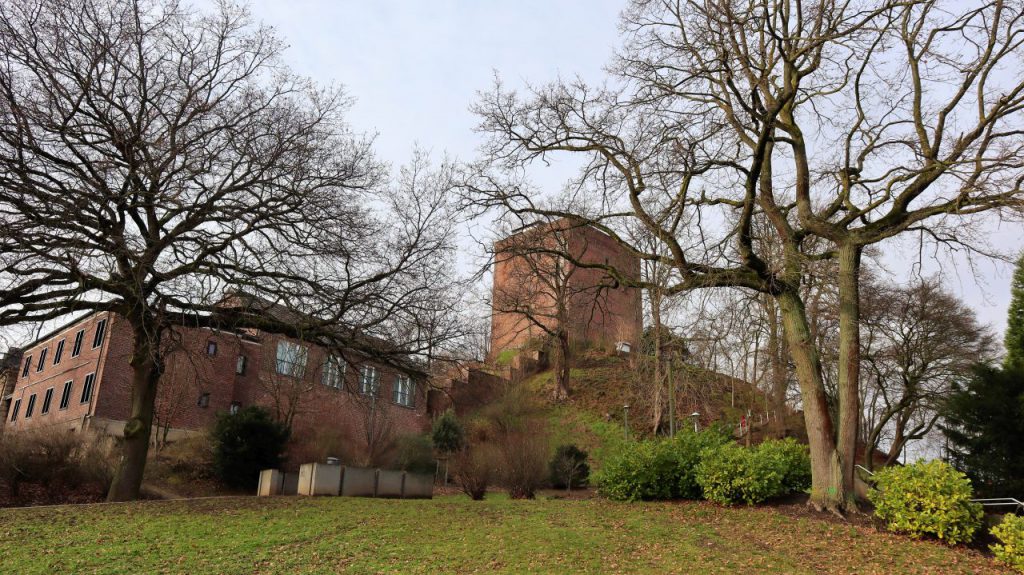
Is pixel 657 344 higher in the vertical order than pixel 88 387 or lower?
lower

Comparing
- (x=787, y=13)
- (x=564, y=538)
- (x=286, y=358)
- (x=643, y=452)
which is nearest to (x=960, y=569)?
(x=564, y=538)

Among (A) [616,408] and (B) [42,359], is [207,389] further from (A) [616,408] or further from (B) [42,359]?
(A) [616,408]

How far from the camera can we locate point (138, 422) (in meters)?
15.2

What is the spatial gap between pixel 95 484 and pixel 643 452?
44.8 feet

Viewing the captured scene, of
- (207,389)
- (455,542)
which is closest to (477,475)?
(455,542)

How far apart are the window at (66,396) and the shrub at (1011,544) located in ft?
112

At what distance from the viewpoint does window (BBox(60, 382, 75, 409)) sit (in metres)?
31.4

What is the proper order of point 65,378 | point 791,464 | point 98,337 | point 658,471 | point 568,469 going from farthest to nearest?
point 65,378 < point 98,337 < point 568,469 < point 658,471 < point 791,464

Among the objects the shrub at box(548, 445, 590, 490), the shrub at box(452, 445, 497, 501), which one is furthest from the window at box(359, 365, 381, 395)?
the shrub at box(548, 445, 590, 490)

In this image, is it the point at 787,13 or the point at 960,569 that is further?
the point at 787,13

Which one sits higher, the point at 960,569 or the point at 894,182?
the point at 894,182

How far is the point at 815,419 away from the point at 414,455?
16.9 m

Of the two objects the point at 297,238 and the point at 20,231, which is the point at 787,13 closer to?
the point at 297,238

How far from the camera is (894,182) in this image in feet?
41.3
